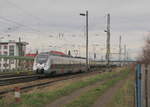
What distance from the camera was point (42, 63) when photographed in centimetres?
2772

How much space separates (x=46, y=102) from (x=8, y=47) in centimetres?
10751

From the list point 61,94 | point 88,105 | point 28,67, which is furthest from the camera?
point 28,67

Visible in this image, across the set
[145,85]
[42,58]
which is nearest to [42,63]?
[42,58]

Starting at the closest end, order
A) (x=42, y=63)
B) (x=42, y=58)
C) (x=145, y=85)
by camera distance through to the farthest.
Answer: (x=145, y=85) < (x=42, y=63) < (x=42, y=58)

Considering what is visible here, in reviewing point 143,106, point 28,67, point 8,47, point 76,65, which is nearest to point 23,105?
point 143,106

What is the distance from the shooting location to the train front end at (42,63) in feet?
89.9

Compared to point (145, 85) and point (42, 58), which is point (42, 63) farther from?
point (145, 85)

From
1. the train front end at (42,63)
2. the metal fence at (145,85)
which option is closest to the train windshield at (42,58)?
the train front end at (42,63)

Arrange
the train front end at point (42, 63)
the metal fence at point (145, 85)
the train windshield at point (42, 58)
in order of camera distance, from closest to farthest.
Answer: the metal fence at point (145, 85) < the train front end at point (42, 63) < the train windshield at point (42, 58)

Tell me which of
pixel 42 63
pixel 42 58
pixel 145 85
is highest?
pixel 42 58

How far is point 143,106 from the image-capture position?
5.34 m

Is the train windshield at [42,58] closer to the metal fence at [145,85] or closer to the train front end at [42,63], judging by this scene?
the train front end at [42,63]

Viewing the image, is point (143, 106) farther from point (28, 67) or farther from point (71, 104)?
point (28, 67)

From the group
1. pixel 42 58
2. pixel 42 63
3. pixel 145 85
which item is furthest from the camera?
pixel 42 58
